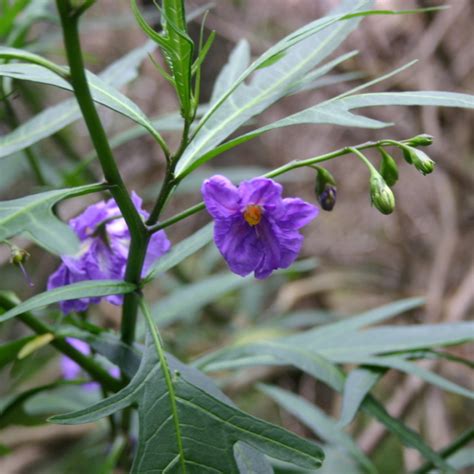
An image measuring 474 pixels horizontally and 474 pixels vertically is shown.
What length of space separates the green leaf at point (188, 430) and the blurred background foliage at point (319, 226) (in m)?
0.77

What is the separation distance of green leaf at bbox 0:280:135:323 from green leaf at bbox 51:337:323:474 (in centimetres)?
11

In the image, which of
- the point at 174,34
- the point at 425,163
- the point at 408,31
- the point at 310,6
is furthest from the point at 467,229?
the point at 174,34

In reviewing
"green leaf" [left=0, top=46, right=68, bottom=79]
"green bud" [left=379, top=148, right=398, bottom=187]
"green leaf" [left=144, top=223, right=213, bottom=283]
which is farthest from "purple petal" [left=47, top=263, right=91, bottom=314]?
"green bud" [left=379, top=148, right=398, bottom=187]

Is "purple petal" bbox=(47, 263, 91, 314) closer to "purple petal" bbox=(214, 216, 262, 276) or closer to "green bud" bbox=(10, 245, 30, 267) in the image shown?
"green bud" bbox=(10, 245, 30, 267)

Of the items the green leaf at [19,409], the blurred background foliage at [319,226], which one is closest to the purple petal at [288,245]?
the green leaf at [19,409]

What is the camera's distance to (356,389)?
102cm

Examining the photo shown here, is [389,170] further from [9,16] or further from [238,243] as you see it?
[9,16]

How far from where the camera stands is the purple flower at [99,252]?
953 millimetres

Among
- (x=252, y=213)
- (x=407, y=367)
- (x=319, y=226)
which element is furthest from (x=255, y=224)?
(x=319, y=226)

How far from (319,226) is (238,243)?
2.57 metres

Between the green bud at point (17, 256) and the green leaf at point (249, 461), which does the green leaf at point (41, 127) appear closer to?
the green bud at point (17, 256)

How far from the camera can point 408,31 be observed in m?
2.91

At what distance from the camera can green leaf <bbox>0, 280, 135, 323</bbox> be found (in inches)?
31.0

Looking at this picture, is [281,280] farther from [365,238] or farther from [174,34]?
[174,34]
